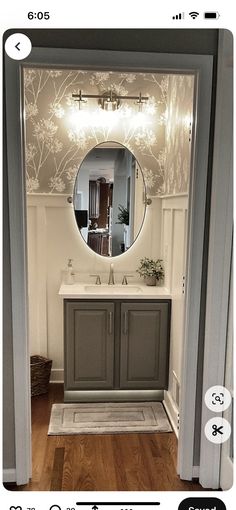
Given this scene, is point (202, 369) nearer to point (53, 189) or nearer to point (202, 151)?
point (202, 151)

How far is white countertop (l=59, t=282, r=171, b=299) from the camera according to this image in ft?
7.92

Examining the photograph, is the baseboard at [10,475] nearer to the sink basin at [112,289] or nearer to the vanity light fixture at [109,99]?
the sink basin at [112,289]

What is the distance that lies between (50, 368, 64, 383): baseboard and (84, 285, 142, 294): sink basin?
696 millimetres

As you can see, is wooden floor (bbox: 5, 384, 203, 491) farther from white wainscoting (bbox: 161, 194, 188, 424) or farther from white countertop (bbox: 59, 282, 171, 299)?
white countertop (bbox: 59, 282, 171, 299)

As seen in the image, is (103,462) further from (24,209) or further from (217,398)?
(24,209)

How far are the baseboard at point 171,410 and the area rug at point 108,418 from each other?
3cm

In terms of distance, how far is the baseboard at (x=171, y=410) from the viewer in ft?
7.32

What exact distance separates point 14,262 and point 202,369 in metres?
0.95

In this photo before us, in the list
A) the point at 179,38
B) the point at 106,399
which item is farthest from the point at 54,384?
the point at 179,38

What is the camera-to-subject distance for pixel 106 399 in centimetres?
259
